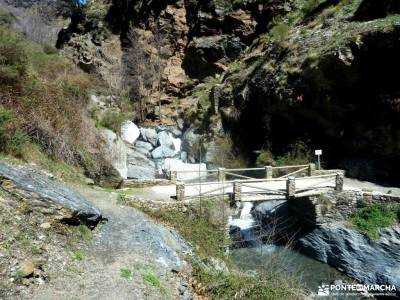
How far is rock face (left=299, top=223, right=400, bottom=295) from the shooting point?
12.6 m

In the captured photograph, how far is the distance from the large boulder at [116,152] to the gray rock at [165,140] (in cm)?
694

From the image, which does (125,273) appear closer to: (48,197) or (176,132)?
(48,197)

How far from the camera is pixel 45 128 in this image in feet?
42.2

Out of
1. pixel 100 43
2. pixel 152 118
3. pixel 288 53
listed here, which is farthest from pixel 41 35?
pixel 288 53

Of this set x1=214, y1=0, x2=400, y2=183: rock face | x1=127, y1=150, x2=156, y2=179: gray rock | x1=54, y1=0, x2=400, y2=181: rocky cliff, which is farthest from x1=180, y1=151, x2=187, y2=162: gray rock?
x1=214, y1=0, x2=400, y2=183: rock face

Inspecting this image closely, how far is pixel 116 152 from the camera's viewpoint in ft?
61.2

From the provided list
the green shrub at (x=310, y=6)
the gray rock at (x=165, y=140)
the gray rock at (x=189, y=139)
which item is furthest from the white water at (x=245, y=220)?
the green shrub at (x=310, y=6)

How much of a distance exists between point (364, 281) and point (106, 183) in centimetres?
1035

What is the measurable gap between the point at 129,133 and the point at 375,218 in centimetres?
1818

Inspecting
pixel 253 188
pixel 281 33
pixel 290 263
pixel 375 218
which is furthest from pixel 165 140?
pixel 375 218

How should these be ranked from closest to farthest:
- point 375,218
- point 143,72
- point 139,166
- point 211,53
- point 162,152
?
point 375,218, point 139,166, point 162,152, point 211,53, point 143,72

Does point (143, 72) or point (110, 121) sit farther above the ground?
point (143, 72)

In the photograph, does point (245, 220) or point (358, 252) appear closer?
point (358, 252)

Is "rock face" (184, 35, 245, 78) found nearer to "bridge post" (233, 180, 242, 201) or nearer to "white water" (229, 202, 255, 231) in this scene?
"white water" (229, 202, 255, 231)
